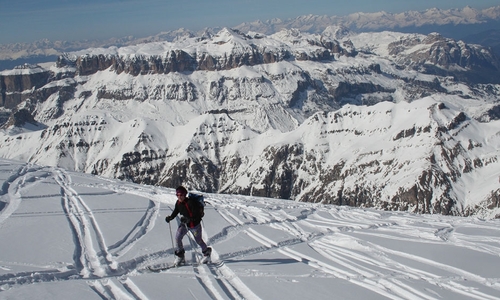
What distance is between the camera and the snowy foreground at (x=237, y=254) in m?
12.5

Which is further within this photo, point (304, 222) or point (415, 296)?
point (304, 222)

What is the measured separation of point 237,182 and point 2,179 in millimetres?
162652

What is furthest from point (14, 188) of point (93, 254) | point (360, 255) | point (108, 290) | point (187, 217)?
point (360, 255)

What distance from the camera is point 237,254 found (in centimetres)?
1638

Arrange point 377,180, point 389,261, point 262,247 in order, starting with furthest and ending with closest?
point 377,180 → point 262,247 → point 389,261

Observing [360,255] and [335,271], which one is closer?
[335,271]

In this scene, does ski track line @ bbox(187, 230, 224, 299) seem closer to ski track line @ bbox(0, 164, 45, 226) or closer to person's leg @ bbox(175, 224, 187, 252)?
person's leg @ bbox(175, 224, 187, 252)

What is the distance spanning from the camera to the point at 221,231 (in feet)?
65.6

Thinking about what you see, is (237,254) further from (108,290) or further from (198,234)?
(108,290)

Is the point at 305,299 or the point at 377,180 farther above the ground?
the point at 305,299

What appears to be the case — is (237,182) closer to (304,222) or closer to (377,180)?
(377,180)

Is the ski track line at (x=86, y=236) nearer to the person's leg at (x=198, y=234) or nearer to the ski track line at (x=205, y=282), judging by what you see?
the ski track line at (x=205, y=282)

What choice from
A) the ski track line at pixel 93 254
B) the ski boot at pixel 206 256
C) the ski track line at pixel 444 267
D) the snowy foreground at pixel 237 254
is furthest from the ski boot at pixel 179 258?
the ski track line at pixel 444 267

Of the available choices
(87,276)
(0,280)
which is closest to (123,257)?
(87,276)
